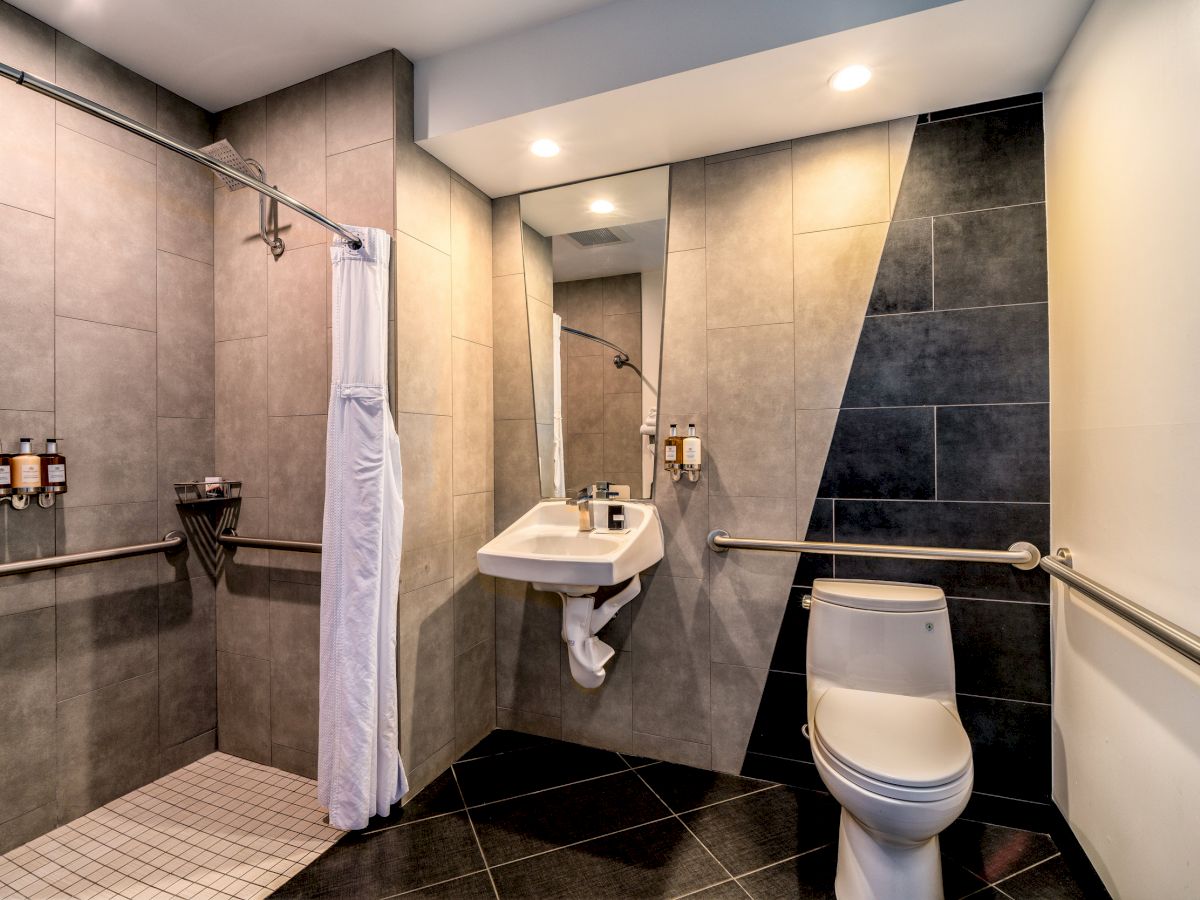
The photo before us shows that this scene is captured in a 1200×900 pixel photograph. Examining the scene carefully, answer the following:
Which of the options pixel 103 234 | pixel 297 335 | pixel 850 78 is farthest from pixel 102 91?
pixel 850 78

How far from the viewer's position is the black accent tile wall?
1.81 meters

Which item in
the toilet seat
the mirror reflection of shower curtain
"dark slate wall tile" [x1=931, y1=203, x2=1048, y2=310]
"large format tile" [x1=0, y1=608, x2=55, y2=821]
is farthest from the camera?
the mirror reflection of shower curtain

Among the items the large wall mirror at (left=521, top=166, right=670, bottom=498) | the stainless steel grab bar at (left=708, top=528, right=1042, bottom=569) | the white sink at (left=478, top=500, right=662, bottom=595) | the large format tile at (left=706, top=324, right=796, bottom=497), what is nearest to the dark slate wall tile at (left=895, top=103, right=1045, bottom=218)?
the large format tile at (left=706, top=324, right=796, bottom=497)

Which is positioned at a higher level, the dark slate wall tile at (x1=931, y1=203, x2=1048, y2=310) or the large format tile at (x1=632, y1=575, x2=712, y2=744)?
Answer: the dark slate wall tile at (x1=931, y1=203, x2=1048, y2=310)

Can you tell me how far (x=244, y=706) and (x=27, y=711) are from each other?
2.13 feet

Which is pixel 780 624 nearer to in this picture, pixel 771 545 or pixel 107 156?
pixel 771 545

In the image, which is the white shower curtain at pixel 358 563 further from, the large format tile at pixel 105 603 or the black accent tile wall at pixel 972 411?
the black accent tile wall at pixel 972 411

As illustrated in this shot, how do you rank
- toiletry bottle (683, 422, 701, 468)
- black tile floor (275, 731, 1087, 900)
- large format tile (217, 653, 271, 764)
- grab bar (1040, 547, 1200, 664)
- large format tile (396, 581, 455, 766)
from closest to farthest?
grab bar (1040, 547, 1200, 664)
black tile floor (275, 731, 1087, 900)
large format tile (396, 581, 455, 766)
toiletry bottle (683, 422, 701, 468)
large format tile (217, 653, 271, 764)

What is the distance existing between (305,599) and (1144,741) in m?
2.44

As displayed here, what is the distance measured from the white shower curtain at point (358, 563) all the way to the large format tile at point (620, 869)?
524mm

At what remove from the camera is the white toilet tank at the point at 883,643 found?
1756mm

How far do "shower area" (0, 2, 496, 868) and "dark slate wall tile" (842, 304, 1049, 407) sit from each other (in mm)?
1491

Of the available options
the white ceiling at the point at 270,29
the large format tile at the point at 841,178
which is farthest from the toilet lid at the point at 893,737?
the white ceiling at the point at 270,29

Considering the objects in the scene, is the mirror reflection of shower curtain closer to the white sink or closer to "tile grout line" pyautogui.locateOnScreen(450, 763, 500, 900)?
the white sink
